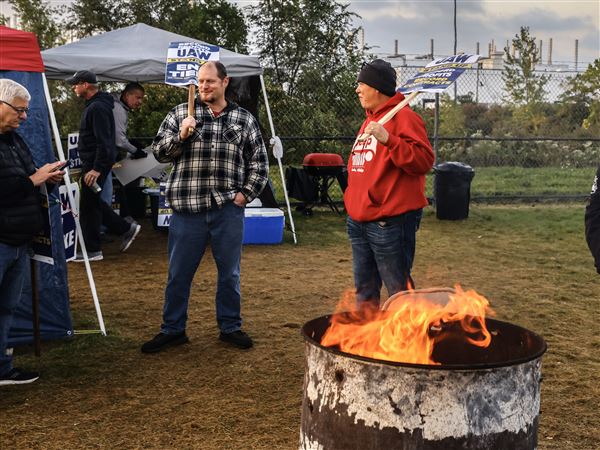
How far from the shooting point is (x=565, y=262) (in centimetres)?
955

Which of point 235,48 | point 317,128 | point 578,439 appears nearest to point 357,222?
point 578,439

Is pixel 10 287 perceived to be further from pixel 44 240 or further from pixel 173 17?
pixel 173 17

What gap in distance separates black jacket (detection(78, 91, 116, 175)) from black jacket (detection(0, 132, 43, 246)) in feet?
13.2

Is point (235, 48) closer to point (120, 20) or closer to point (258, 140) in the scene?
point (120, 20)

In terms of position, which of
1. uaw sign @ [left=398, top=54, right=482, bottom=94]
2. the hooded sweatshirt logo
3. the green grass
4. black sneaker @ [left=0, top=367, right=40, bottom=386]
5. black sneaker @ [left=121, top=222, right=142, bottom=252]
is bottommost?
black sneaker @ [left=0, top=367, right=40, bottom=386]

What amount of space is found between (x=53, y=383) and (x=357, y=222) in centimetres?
235

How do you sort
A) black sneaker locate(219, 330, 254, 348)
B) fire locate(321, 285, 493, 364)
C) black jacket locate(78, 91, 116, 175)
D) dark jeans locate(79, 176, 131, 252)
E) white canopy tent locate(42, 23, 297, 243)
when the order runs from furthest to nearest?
1. white canopy tent locate(42, 23, 297, 243)
2. dark jeans locate(79, 176, 131, 252)
3. black jacket locate(78, 91, 116, 175)
4. black sneaker locate(219, 330, 254, 348)
5. fire locate(321, 285, 493, 364)

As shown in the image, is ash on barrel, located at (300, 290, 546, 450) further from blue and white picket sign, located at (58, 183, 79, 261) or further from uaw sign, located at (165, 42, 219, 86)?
blue and white picket sign, located at (58, 183, 79, 261)

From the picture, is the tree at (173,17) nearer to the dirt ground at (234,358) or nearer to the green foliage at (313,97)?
the green foliage at (313,97)

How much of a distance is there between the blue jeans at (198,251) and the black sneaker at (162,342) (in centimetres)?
4

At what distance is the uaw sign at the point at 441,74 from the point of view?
138 inches

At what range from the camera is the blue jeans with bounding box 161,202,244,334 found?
5383 mm

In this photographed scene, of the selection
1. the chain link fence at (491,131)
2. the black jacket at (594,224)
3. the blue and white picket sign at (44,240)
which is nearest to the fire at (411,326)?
the black jacket at (594,224)

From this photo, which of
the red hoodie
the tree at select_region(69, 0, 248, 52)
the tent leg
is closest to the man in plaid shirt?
the tent leg
